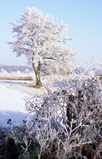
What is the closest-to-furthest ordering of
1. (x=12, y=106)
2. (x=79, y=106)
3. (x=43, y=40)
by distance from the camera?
(x=79, y=106), (x=12, y=106), (x=43, y=40)

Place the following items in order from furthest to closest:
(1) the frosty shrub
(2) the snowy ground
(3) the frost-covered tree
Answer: (3) the frost-covered tree → (2) the snowy ground → (1) the frosty shrub

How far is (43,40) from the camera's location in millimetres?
19547

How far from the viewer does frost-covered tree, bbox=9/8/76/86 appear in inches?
722

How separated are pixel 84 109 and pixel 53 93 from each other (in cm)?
84

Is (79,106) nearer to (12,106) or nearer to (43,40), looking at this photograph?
(12,106)

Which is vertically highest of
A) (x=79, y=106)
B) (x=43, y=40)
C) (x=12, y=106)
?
(x=43, y=40)

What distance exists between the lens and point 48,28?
1906 cm

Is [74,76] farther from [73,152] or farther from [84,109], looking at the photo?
[73,152]

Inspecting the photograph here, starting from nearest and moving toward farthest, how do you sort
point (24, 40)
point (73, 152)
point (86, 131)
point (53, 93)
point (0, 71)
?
point (73, 152) → point (86, 131) → point (53, 93) → point (24, 40) → point (0, 71)

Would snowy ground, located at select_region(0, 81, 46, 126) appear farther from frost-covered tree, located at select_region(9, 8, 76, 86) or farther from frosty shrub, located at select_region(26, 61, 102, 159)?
frost-covered tree, located at select_region(9, 8, 76, 86)

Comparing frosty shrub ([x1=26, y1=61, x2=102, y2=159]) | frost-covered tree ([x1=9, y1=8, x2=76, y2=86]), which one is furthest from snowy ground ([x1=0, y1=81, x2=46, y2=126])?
frost-covered tree ([x1=9, y1=8, x2=76, y2=86])

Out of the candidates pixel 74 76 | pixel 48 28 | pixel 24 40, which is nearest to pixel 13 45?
pixel 24 40

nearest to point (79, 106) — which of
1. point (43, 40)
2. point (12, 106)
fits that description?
point (12, 106)

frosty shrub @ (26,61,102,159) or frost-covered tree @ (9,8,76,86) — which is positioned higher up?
frost-covered tree @ (9,8,76,86)
